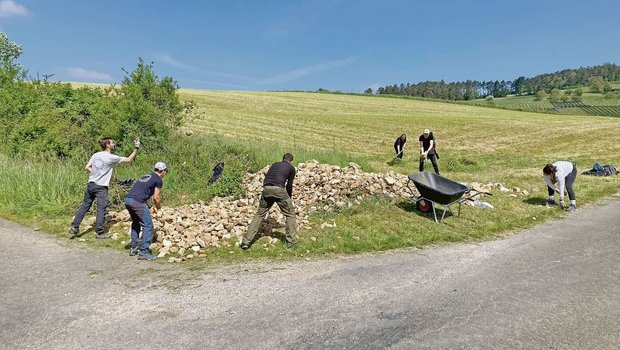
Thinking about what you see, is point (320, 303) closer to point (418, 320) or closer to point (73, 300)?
point (418, 320)

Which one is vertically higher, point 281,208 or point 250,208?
point 281,208

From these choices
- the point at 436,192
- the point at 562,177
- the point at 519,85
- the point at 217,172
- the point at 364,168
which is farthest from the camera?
the point at 519,85

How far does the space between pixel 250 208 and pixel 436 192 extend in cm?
431

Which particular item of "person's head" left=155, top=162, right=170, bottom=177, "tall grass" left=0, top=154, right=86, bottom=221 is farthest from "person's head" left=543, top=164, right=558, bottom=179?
"tall grass" left=0, top=154, right=86, bottom=221

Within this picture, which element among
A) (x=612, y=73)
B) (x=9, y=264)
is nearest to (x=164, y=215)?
(x=9, y=264)

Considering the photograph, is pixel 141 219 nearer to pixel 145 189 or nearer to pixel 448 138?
pixel 145 189

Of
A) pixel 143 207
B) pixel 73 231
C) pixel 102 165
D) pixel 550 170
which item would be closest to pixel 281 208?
pixel 143 207

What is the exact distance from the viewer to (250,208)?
9.26 metres

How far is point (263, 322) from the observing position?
4480 mm

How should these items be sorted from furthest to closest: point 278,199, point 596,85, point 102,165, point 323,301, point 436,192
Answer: point 596,85 → point 436,192 → point 102,165 → point 278,199 → point 323,301

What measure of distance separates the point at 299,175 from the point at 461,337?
833cm

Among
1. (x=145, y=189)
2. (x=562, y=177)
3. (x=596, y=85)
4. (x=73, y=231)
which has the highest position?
(x=596, y=85)

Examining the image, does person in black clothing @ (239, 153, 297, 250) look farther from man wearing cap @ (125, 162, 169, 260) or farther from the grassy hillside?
the grassy hillside

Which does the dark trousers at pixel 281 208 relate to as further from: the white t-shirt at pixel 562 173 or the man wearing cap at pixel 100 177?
the white t-shirt at pixel 562 173
